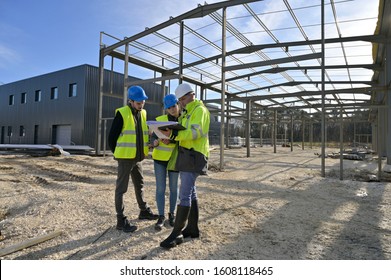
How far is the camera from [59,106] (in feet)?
75.3

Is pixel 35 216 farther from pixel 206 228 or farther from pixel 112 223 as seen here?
pixel 206 228

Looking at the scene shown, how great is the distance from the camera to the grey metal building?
21.1 metres

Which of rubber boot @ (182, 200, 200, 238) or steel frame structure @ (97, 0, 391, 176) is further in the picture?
steel frame structure @ (97, 0, 391, 176)

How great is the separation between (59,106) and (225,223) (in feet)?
75.8

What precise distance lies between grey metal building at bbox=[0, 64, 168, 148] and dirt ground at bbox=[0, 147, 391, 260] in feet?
43.4

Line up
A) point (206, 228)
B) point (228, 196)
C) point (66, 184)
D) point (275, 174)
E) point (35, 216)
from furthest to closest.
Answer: point (275, 174) → point (66, 184) → point (228, 196) → point (35, 216) → point (206, 228)

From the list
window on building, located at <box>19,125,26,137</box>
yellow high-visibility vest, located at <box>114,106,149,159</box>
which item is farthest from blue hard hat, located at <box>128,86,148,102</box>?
window on building, located at <box>19,125,26,137</box>

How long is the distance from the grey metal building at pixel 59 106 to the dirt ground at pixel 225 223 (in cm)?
1322

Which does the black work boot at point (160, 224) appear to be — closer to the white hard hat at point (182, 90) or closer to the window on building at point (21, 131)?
the white hard hat at point (182, 90)

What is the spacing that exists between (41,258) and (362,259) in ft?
10.5

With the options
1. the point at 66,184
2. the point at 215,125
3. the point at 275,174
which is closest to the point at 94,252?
the point at 66,184

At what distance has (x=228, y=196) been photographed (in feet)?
17.3

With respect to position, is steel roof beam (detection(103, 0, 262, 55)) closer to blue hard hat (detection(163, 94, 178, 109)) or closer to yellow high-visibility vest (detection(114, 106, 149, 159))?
blue hard hat (detection(163, 94, 178, 109))
